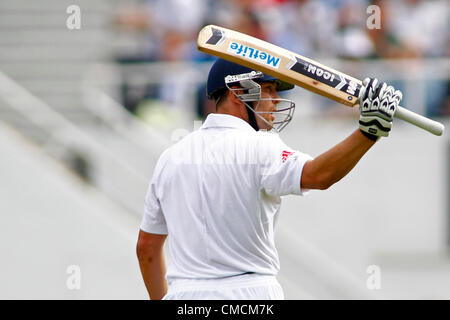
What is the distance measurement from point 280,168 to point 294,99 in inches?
230

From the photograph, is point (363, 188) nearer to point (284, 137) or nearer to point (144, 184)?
point (284, 137)

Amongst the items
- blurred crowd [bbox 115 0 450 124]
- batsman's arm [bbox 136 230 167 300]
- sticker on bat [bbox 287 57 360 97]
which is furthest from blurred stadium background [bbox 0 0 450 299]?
sticker on bat [bbox 287 57 360 97]

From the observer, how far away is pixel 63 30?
10484mm

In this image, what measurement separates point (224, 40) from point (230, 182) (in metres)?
0.61

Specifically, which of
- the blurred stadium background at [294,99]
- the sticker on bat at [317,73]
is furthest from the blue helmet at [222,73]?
the blurred stadium background at [294,99]

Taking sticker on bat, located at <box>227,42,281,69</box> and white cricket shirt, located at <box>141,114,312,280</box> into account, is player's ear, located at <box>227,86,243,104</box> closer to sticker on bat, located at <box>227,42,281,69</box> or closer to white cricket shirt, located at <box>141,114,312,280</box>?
white cricket shirt, located at <box>141,114,312,280</box>

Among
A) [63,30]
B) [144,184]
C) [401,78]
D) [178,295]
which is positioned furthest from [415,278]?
[178,295]

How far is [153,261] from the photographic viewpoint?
15.0ft

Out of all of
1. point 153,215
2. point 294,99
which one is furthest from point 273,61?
point 294,99

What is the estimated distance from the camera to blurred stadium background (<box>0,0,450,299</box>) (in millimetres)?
8594

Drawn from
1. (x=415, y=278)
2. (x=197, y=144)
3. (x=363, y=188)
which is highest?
(x=197, y=144)

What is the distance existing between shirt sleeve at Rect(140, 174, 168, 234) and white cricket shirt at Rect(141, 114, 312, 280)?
13 centimetres

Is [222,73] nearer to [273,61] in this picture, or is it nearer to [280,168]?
[273,61]

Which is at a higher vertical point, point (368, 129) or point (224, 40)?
point (224, 40)
